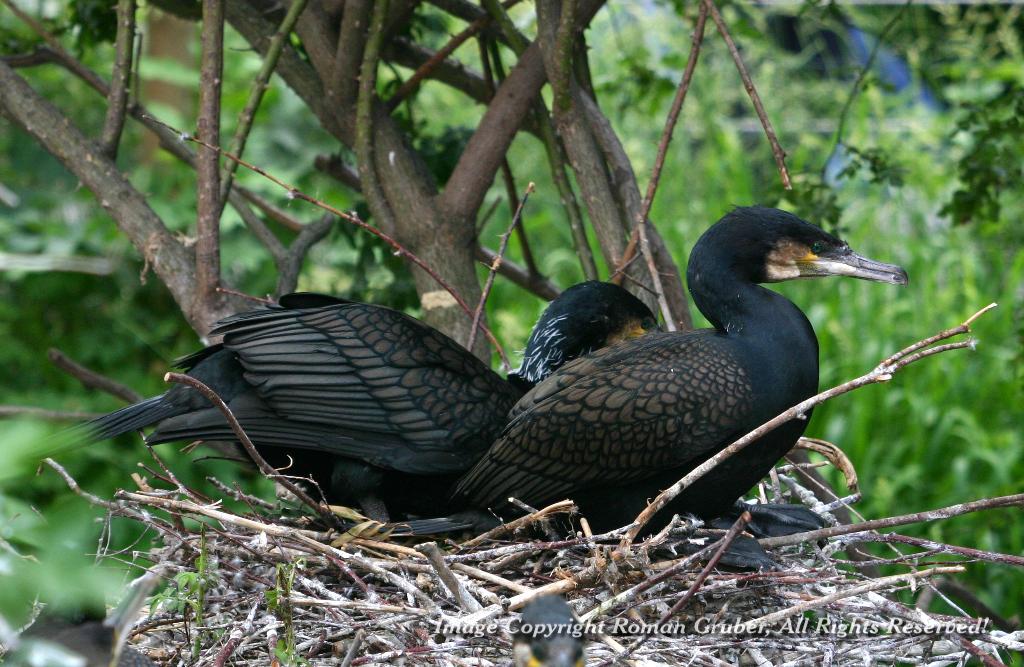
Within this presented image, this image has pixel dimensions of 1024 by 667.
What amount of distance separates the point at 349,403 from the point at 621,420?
83cm

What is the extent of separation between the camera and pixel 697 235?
699 cm

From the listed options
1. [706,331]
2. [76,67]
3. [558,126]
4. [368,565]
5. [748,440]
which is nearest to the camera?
[748,440]

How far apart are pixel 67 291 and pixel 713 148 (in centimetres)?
420

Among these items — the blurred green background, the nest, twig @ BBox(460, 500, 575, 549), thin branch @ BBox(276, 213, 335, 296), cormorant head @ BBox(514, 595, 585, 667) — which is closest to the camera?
cormorant head @ BBox(514, 595, 585, 667)

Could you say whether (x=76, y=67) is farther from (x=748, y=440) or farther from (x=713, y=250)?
(x=748, y=440)

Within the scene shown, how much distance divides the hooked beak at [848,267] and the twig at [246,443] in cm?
148

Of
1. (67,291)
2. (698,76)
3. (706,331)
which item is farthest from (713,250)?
(67,291)

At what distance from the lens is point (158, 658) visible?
2816 mm

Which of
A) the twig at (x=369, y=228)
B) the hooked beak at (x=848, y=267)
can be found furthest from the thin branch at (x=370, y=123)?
the hooked beak at (x=848, y=267)

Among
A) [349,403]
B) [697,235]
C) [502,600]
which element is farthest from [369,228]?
[697,235]

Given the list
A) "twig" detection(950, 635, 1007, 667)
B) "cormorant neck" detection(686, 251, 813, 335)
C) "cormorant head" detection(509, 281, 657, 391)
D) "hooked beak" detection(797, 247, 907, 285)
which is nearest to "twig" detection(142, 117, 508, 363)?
"cormorant head" detection(509, 281, 657, 391)

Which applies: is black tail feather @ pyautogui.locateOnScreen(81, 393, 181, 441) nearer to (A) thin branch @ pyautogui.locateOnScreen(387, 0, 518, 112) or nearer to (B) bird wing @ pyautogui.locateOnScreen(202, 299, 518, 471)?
(B) bird wing @ pyautogui.locateOnScreen(202, 299, 518, 471)

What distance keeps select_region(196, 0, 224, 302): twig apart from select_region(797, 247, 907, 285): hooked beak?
5.91 ft

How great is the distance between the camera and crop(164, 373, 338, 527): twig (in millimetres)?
2410
